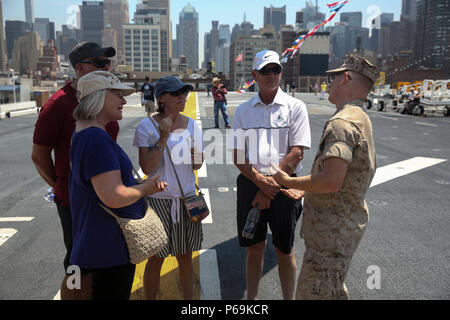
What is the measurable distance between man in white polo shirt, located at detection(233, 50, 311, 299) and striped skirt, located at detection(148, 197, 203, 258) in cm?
48

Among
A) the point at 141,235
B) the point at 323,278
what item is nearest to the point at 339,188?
the point at 323,278

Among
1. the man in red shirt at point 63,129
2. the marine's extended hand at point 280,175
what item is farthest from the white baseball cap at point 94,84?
the marine's extended hand at point 280,175

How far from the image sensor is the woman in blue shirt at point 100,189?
2258 millimetres

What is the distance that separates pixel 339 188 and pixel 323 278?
617 millimetres

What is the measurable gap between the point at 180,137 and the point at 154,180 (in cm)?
91

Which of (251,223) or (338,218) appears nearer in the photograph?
(338,218)

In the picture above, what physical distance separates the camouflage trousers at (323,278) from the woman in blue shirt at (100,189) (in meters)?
1.17

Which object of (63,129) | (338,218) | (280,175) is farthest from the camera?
(63,129)

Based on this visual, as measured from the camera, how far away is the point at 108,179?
2.26m

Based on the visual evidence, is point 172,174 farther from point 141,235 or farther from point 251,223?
point 141,235

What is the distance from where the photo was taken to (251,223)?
3391 mm

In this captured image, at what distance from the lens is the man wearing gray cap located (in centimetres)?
240
